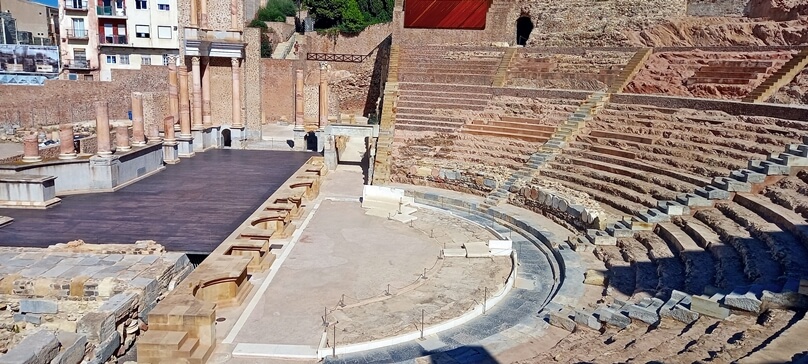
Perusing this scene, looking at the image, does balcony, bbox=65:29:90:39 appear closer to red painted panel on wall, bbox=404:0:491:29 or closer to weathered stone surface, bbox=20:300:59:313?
red painted panel on wall, bbox=404:0:491:29

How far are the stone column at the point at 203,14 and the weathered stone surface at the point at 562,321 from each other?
73.2 feet

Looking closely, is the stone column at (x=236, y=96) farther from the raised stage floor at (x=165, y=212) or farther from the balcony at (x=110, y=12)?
the balcony at (x=110, y=12)

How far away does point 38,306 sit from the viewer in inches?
370

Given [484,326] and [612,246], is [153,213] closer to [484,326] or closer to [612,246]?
[484,326]

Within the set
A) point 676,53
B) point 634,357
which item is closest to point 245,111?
point 676,53

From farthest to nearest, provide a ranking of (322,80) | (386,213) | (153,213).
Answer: (322,80) → (386,213) → (153,213)

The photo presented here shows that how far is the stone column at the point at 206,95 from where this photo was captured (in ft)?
87.4

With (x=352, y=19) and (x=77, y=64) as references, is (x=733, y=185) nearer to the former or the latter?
(x=352, y=19)

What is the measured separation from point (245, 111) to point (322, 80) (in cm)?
436

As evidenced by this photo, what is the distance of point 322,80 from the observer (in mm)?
27297

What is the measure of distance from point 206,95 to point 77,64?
1888 centimetres

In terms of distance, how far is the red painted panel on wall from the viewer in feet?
105

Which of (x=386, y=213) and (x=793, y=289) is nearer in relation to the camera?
(x=793, y=289)

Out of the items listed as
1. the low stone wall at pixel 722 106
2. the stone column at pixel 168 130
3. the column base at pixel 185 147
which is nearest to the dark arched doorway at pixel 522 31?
the low stone wall at pixel 722 106
